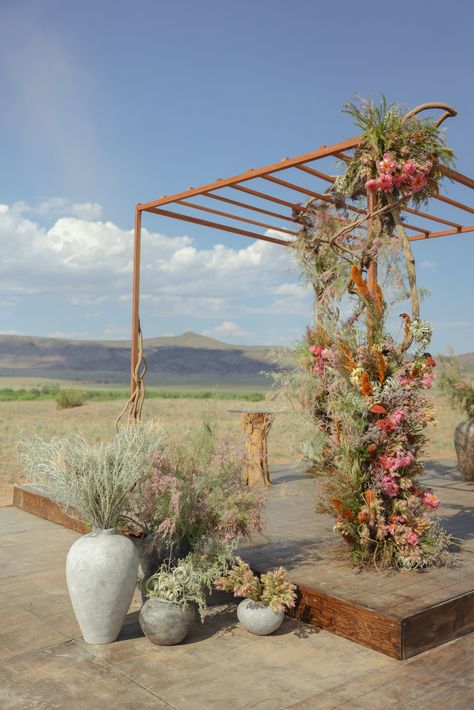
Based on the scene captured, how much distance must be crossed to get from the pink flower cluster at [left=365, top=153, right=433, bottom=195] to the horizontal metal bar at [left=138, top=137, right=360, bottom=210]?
0.91 feet

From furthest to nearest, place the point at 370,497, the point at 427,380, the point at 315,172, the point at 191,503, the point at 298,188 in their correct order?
the point at 298,188, the point at 315,172, the point at 427,380, the point at 370,497, the point at 191,503

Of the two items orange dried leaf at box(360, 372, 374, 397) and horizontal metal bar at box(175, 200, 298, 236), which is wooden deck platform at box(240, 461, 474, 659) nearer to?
orange dried leaf at box(360, 372, 374, 397)

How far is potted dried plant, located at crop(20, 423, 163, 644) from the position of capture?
3.26 meters

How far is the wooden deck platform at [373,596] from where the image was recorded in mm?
3211

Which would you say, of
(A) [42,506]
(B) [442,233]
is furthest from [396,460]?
(B) [442,233]

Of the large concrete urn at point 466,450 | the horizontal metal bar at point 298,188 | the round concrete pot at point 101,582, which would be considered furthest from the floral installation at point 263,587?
the large concrete urn at point 466,450

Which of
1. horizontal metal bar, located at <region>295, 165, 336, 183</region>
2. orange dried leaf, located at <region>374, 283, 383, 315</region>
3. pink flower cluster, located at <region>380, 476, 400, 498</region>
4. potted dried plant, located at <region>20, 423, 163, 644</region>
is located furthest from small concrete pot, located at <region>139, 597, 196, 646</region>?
horizontal metal bar, located at <region>295, 165, 336, 183</region>

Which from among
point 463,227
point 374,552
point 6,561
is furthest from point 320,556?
point 463,227

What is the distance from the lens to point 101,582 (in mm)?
3244

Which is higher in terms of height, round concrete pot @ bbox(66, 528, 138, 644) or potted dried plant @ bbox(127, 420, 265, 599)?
potted dried plant @ bbox(127, 420, 265, 599)

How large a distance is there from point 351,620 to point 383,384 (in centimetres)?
138

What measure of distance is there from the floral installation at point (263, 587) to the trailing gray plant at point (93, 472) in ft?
2.28

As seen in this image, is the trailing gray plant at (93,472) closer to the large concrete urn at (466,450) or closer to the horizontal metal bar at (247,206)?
the horizontal metal bar at (247,206)

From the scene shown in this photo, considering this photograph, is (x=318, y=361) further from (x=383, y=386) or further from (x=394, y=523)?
(x=394, y=523)
